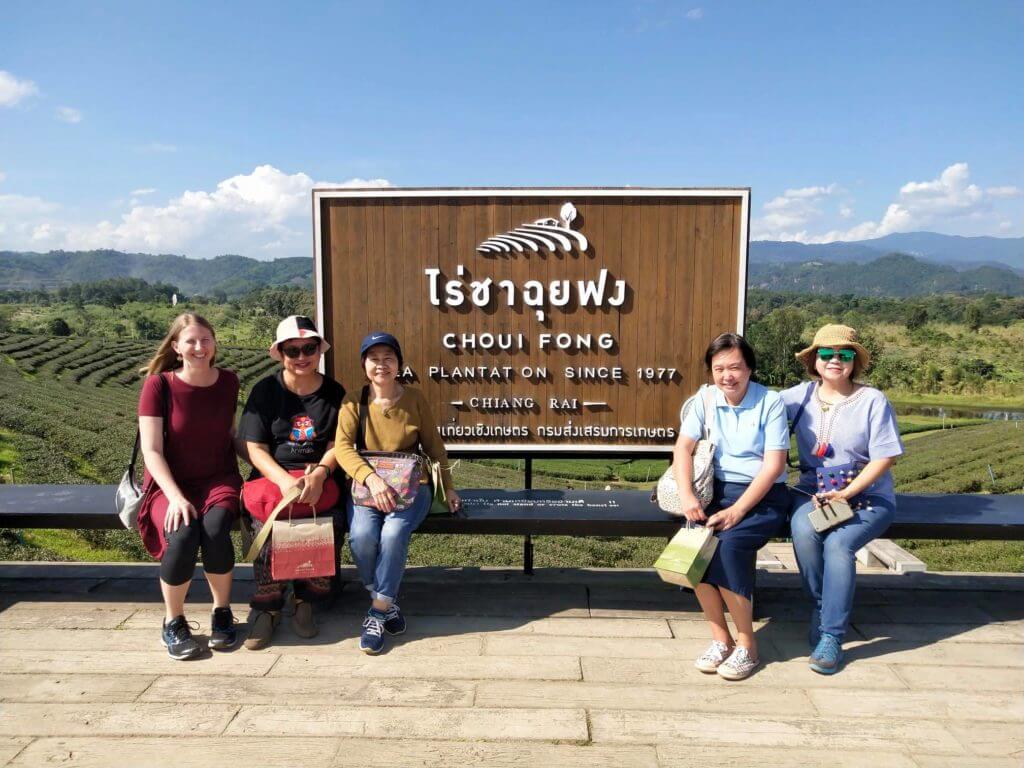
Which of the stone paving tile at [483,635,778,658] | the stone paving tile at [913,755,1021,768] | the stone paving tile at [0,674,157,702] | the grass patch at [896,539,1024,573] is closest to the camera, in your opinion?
the stone paving tile at [913,755,1021,768]

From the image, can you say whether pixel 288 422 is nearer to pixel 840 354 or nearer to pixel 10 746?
pixel 10 746

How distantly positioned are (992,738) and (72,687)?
3.30 m

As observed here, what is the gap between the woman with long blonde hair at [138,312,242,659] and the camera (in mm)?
3074

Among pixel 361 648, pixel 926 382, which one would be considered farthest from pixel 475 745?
pixel 926 382

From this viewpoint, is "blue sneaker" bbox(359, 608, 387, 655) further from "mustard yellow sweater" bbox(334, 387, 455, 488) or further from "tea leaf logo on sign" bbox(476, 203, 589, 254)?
"tea leaf logo on sign" bbox(476, 203, 589, 254)

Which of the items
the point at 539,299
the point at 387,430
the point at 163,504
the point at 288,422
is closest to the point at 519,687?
the point at 387,430

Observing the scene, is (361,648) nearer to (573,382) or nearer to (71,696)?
(71,696)

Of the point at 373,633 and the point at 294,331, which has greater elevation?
the point at 294,331

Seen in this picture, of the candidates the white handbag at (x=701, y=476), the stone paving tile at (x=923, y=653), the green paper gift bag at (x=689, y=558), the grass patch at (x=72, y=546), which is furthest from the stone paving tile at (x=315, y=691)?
the grass patch at (x=72, y=546)

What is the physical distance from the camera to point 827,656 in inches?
116

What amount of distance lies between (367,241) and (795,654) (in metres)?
3.01

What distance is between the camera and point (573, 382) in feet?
14.1

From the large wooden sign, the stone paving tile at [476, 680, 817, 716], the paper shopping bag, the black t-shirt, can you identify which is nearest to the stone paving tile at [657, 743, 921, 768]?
the stone paving tile at [476, 680, 817, 716]

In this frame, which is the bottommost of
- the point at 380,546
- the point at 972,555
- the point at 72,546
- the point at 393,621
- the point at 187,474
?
the point at 972,555
